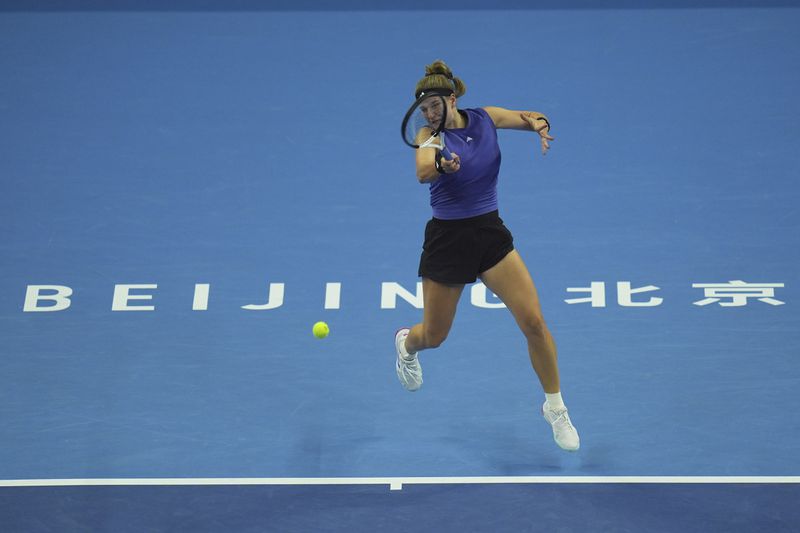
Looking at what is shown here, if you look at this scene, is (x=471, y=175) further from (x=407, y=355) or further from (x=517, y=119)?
(x=407, y=355)

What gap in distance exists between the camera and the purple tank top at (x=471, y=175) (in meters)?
6.80

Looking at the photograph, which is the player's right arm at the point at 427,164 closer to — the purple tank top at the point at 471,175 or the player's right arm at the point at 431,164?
the player's right arm at the point at 431,164

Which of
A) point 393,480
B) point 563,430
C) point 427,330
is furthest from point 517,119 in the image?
point 393,480

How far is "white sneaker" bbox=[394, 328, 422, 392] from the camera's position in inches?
304

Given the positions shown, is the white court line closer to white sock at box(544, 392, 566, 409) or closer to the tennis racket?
white sock at box(544, 392, 566, 409)

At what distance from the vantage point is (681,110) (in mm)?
10734

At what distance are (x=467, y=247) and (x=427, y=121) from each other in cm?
72

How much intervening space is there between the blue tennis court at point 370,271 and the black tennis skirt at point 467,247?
1.15 meters

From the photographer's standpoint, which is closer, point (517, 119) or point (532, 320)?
point (532, 320)

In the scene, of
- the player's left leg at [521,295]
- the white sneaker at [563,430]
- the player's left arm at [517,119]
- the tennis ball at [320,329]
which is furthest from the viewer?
the tennis ball at [320,329]

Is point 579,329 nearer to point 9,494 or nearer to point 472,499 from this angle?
point 472,499

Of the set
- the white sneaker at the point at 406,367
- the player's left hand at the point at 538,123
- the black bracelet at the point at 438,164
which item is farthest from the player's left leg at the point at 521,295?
the white sneaker at the point at 406,367

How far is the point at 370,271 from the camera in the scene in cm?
919

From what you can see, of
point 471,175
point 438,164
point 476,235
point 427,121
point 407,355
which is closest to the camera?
point 438,164
